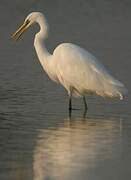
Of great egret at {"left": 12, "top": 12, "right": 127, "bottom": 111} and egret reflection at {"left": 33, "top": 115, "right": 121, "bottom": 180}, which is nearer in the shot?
egret reflection at {"left": 33, "top": 115, "right": 121, "bottom": 180}

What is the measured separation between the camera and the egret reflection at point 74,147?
10719 millimetres

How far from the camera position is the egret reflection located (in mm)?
10719

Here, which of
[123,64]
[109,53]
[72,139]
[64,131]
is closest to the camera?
[72,139]

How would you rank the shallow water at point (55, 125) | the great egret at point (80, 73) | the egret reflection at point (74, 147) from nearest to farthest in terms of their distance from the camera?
1. the egret reflection at point (74, 147)
2. the shallow water at point (55, 125)
3. the great egret at point (80, 73)

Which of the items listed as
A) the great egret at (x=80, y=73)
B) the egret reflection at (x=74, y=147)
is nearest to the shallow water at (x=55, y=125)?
the egret reflection at (x=74, y=147)

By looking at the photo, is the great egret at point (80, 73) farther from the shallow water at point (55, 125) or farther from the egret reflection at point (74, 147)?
the egret reflection at point (74, 147)

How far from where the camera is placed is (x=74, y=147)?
12391 millimetres

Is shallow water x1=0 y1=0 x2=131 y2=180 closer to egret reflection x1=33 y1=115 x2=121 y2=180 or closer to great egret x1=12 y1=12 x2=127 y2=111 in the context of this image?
egret reflection x1=33 y1=115 x2=121 y2=180

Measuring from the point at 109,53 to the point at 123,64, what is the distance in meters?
3.19

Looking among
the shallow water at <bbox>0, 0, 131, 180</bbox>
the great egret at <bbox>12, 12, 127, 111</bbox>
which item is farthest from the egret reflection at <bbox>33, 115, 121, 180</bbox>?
the great egret at <bbox>12, 12, 127, 111</bbox>

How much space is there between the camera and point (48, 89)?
1908cm

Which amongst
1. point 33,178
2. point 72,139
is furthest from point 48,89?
point 33,178

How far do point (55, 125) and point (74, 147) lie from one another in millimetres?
2099

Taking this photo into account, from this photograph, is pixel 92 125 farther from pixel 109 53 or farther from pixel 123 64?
pixel 109 53
